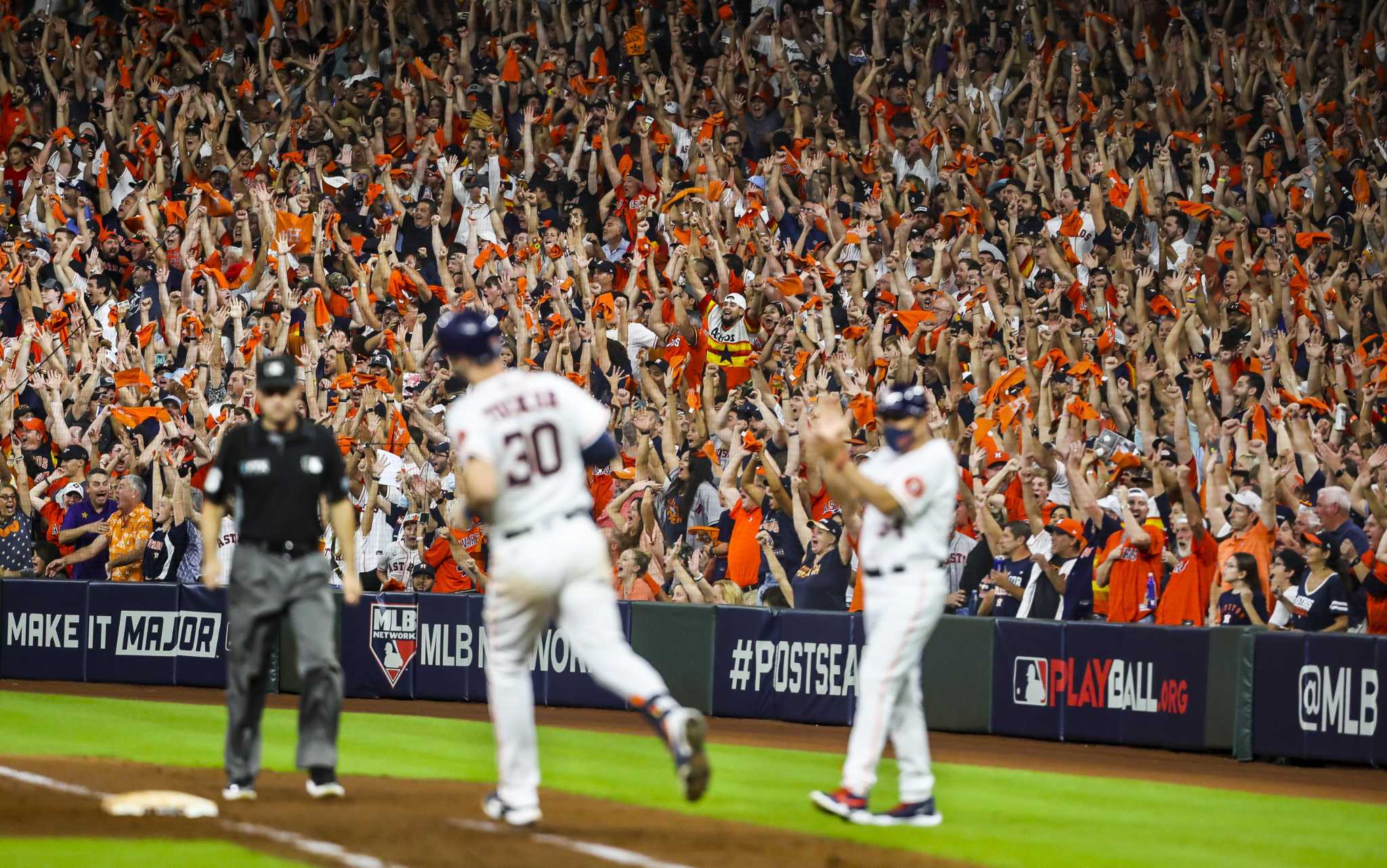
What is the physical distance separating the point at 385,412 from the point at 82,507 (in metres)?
3.09

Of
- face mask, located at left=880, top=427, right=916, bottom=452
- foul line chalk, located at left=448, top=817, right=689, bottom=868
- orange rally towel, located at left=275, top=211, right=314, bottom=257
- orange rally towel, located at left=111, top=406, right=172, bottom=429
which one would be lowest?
foul line chalk, located at left=448, top=817, right=689, bottom=868

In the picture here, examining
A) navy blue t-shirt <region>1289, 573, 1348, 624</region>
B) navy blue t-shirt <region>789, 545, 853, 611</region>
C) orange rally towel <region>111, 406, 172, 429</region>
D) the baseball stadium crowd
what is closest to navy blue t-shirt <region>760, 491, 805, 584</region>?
the baseball stadium crowd

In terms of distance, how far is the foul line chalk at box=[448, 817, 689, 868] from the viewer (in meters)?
7.02

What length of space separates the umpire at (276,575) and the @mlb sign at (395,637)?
8.80m

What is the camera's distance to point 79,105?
2658cm

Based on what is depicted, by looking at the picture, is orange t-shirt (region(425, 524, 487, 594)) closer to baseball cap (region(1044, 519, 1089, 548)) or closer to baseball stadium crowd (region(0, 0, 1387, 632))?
baseball stadium crowd (region(0, 0, 1387, 632))

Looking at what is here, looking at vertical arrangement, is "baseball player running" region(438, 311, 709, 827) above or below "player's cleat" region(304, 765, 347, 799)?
above

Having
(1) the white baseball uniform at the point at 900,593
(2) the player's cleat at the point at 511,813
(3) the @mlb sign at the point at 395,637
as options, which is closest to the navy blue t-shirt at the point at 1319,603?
(1) the white baseball uniform at the point at 900,593

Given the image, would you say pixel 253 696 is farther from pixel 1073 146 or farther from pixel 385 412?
pixel 1073 146

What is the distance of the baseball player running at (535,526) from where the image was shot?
7426 mm

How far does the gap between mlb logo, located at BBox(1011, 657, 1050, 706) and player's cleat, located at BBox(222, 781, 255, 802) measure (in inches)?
298

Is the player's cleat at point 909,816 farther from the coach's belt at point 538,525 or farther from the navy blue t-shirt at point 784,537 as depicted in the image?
the navy blue t-shirt at point 784,537

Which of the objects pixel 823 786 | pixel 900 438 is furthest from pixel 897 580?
pixel 823 786

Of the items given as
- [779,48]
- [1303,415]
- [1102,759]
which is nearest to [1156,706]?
[1102,759]
